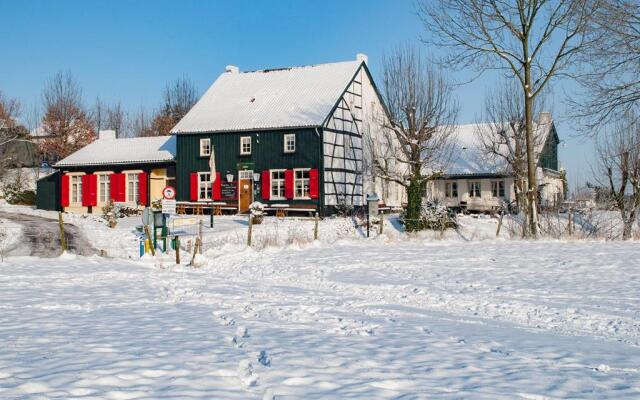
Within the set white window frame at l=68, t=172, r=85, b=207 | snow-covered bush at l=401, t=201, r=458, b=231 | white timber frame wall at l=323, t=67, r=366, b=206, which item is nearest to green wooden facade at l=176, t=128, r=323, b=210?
white timber frame wall at l=323, t=67, r=366, b=206

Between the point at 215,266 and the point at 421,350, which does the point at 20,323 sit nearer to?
the point at 421,350

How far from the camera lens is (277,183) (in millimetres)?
31047

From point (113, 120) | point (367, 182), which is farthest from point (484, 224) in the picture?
point (113, 120)

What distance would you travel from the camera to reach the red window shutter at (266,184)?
3089 cm

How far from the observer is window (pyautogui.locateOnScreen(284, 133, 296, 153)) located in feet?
101

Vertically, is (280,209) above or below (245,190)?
below

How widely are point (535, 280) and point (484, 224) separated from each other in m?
15.5

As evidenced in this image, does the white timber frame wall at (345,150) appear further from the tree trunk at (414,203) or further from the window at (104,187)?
the window at (104,187)

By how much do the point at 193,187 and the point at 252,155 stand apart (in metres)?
3.77

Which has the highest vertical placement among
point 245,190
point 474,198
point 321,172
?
point 321,172

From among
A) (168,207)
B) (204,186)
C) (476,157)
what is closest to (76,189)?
(204,186)

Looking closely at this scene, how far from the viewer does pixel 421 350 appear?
632cm

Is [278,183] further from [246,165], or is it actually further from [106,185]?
[106,185]

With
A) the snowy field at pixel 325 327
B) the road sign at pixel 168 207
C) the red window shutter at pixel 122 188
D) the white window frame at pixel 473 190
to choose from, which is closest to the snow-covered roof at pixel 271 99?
the red window shutter at pixel 122 188
